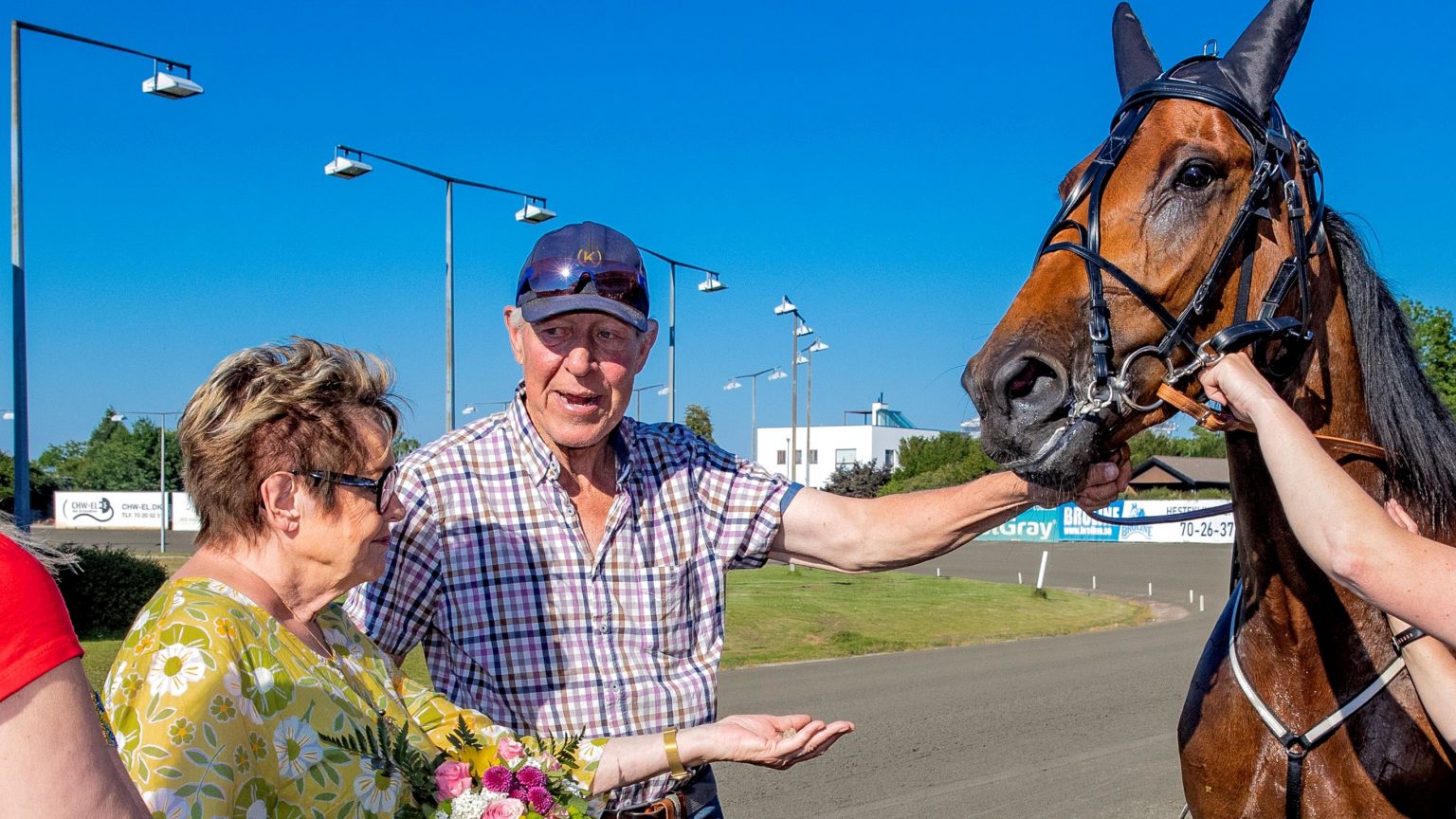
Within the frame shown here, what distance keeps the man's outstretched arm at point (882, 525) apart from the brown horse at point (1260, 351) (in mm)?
624

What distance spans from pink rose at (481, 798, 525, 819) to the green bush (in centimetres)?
1388

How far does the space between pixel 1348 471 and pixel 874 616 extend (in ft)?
50.0

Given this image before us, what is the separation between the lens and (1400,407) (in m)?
2.46

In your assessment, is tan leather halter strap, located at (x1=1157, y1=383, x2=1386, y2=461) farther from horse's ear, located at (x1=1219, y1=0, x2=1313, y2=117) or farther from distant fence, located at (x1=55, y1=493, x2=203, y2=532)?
distant fence, located at (x1=55, y1=493, x2=203, y2=532)

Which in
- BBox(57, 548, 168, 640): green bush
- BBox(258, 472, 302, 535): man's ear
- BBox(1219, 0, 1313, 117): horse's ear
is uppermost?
BBox(1219, 0, 1313, 117): horse's ear

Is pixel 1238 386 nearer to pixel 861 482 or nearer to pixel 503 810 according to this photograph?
pixel 503 810

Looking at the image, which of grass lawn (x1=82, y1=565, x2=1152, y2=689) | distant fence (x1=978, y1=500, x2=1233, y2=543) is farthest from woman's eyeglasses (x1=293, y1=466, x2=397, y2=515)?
distant fence (x1=978, y1=500, x2=1233, y2=543)

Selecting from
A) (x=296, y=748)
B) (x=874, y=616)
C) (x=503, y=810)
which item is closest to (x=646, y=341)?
(x=503, y=810)

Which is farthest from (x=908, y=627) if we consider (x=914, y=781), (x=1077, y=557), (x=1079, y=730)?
(x=1077, y=557)

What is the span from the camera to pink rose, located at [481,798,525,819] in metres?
2.14

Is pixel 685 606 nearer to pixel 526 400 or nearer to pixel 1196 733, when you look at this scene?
pixel 526 400

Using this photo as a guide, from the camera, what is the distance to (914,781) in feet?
25.0

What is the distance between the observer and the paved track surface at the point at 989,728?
705 cm

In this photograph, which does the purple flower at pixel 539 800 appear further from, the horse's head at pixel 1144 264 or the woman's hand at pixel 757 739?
the horse's head at pixel 1144 264
